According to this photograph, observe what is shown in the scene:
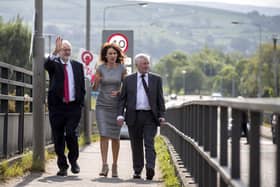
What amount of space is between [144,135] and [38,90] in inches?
74.1

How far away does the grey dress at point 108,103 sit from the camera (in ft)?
44.7

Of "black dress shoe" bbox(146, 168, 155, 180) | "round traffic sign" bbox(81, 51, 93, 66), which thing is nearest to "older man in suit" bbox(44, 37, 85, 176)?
"black dress shoe" bbox(146, 168, 155, 180)

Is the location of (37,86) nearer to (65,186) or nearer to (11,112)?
(11,112)

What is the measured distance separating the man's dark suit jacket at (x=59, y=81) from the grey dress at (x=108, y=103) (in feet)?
1.22

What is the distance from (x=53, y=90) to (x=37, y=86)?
91 centimetres

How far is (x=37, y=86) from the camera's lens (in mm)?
14062

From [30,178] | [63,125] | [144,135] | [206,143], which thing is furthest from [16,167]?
[206,143]

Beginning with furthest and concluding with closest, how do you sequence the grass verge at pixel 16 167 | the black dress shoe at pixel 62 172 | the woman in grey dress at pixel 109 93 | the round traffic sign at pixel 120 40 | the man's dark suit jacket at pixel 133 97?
the round traffic sign at pixel 120 40
the woman in grey dress at pixel 109 93
the black dress shoe at pixel 62 172
the man's dark suit jacket at pixel 133 97
the grass verge at pixel 16 167

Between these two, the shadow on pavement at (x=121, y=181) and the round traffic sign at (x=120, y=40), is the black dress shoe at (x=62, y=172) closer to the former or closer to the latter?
the shadow on pavement at (x=121, y=181)

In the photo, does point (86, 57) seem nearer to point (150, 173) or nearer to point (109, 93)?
point (109, 93)

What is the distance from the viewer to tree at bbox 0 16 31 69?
96.4 m

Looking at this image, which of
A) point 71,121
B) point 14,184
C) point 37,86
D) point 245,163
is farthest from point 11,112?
point 245,163

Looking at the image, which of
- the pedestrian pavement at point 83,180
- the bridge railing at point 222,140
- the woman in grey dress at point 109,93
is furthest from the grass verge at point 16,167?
the bridge railing at point 222,140

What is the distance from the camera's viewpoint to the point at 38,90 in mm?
14102
